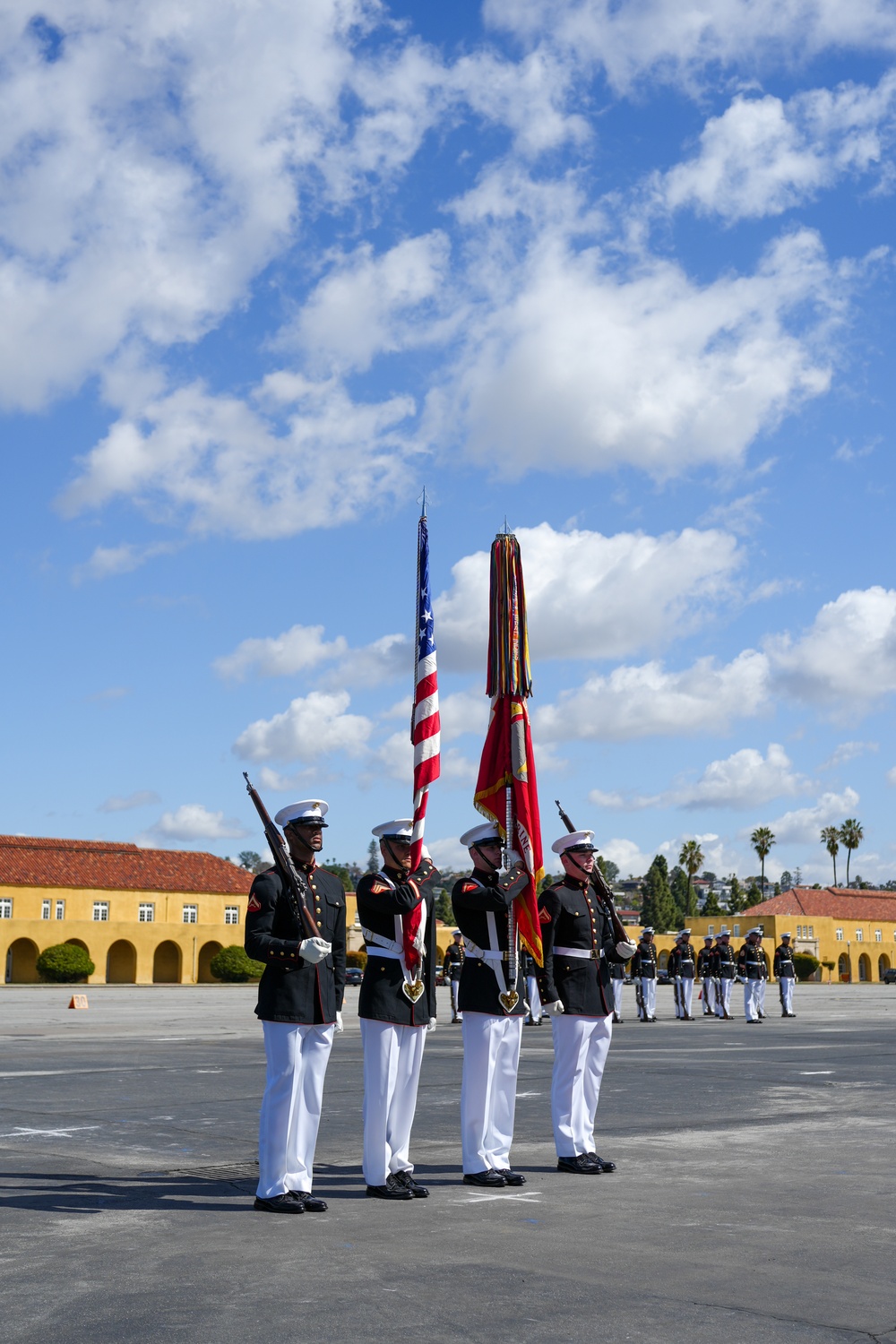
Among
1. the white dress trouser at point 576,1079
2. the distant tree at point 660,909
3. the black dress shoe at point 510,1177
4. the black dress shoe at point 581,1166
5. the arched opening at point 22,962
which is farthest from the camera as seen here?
the distant tree at point 660,909

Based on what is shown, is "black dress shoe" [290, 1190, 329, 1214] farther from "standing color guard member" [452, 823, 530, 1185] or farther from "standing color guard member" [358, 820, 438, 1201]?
"standing color guard member" [452, 823, 530, 1185]

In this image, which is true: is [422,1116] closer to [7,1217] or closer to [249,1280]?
[7,1217]

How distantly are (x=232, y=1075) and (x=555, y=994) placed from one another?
276 inches

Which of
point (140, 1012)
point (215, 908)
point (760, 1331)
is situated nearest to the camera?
point (760, 1331)

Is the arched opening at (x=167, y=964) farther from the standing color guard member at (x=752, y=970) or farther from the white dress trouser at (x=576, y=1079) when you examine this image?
the white dress trouser at (x=576, y=1079)

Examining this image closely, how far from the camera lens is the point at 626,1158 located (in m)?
8.81

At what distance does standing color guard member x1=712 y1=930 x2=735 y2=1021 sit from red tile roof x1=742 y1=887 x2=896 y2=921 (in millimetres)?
71161

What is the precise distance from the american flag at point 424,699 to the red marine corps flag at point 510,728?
68cm

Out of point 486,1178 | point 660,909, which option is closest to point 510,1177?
point 486,1178

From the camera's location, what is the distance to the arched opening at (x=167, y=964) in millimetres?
66375

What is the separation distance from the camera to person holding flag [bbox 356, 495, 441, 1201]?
7.43m

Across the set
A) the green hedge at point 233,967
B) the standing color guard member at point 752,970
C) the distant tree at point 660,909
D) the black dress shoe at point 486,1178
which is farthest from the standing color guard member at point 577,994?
the distant tree at point 660,909

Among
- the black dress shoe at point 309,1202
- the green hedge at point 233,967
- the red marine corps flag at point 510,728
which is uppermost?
the red marine corps flag at point 510,728

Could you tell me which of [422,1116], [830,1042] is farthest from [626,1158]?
[830,1042]
